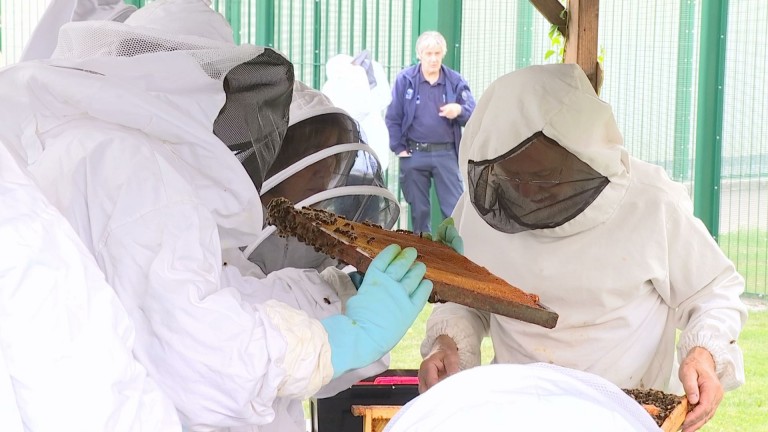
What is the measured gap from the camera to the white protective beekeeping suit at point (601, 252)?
2588 mm

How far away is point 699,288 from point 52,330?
2.05 meters

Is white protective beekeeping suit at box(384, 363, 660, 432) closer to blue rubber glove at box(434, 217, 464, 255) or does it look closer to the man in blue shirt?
blue rubber glove at box(434, 217, 464, 255)

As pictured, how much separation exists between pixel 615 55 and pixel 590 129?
6.37 meters

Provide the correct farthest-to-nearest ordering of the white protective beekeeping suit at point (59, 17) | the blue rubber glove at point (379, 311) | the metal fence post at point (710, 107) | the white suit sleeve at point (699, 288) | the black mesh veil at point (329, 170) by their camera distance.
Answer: the metal fence post at point (710, 107), the white protective beekeeping suit at point (59, 17), the white suit sleeve at point (699, 288), the black mesh veil at point (329, 170), the blue rubber glove at point (379, 311)

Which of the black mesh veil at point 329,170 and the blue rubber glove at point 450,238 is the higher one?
the black mesh veil at point 329,170

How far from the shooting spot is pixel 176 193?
1749 mm

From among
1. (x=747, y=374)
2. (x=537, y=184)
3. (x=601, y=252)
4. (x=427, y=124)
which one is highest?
(x=537, y=184)

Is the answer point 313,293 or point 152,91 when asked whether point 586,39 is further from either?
point 152,91

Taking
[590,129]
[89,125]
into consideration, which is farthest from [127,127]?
[590,129]

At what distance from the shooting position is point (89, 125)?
5.83 feet

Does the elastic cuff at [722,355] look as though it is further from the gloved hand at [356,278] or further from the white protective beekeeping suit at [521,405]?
the white protective beekeeping suit at [521,405]

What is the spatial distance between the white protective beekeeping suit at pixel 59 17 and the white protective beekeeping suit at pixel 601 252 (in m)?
1.50

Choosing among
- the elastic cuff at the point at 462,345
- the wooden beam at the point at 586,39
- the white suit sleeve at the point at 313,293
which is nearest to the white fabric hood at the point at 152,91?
the white suit sleeve at the point at 313,293

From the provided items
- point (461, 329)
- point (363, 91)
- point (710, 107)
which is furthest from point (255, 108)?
point (710, 107)
